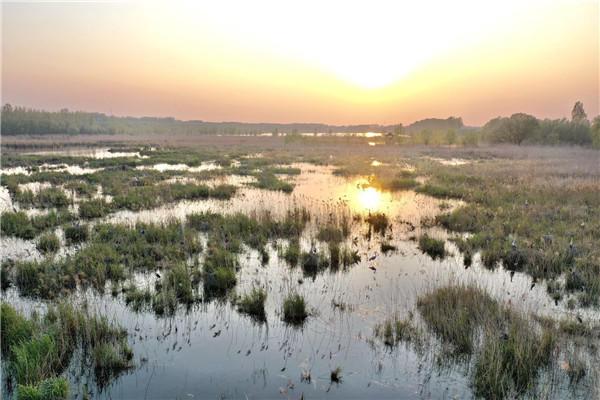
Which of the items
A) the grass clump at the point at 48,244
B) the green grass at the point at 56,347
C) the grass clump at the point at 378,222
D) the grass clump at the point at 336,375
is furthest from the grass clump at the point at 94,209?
the grass clump at the point at 336,375

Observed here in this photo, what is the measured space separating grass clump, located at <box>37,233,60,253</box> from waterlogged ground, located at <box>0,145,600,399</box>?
0.24 metres

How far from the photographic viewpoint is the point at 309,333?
24.0 ft

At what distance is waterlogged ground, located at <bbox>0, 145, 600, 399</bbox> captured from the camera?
576 cm

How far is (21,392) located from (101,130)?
167189 millimetres

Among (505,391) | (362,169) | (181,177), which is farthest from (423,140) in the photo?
(505,391)

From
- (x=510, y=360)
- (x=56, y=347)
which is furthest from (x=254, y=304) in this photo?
(x=510, y=360)

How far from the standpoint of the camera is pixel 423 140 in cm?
10788

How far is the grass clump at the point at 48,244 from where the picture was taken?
11.6 metres

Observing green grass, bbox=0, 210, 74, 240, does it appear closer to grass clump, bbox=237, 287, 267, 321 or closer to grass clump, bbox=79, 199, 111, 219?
grass clump, bbox=79, 199, 111, 219

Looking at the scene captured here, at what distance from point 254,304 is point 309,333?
1508mm

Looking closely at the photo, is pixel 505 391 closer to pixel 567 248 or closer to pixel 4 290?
pixel 567 248

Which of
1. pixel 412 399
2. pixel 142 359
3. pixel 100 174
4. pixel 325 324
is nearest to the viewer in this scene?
pixel 412 399

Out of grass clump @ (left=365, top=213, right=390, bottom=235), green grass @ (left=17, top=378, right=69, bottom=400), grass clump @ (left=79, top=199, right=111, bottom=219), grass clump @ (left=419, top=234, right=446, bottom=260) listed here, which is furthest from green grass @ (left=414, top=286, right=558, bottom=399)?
grass clump @ (left=79, top=199, right=111, bottom=219)

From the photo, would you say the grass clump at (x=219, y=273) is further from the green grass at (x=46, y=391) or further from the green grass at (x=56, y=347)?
the green grass at (x=46, y=391)
